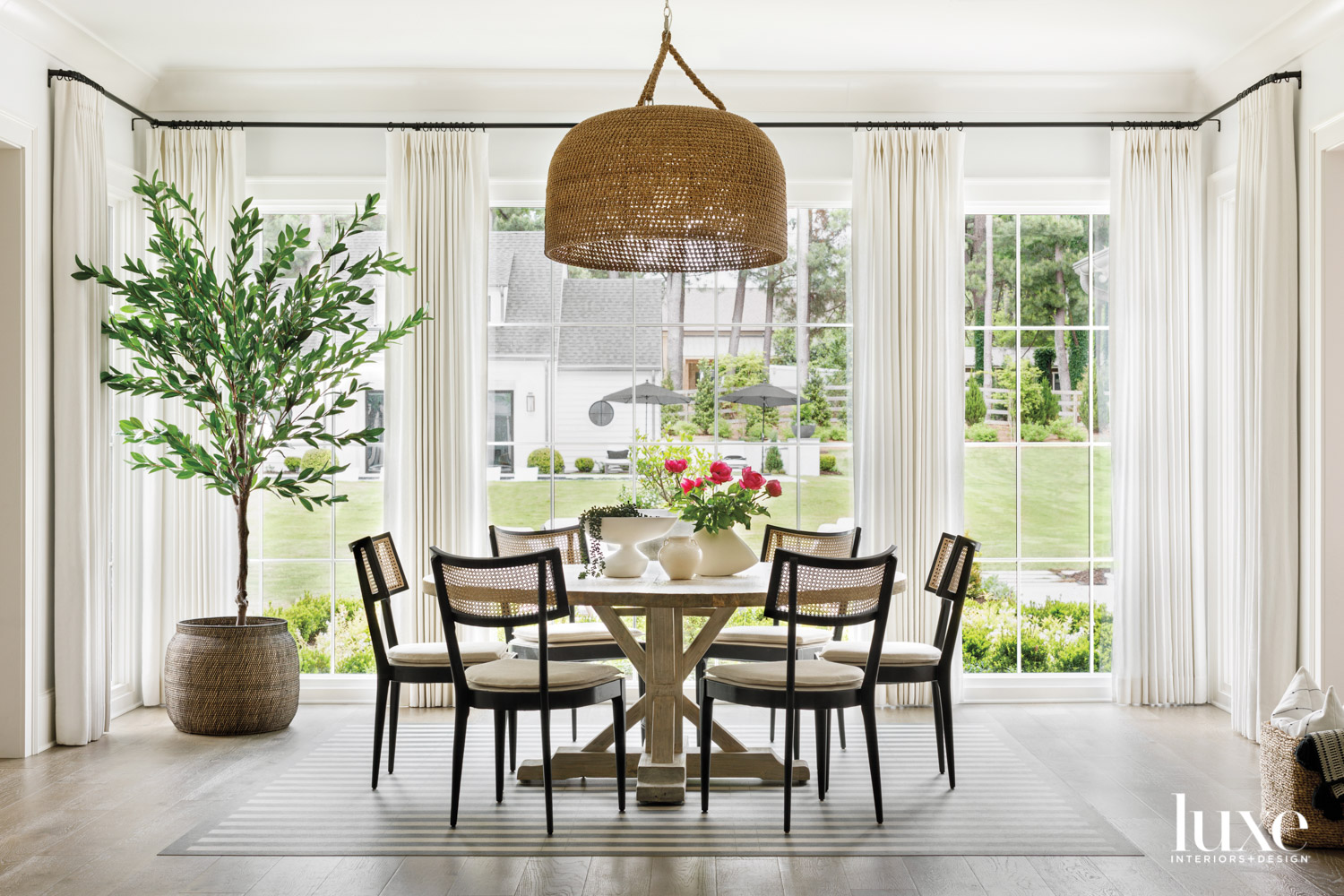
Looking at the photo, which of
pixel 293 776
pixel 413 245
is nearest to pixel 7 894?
pixel 293 776

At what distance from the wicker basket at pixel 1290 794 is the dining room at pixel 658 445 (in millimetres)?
19

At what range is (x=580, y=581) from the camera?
3.76m

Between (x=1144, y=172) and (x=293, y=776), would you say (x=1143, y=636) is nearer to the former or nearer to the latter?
(x=1144, y=172)

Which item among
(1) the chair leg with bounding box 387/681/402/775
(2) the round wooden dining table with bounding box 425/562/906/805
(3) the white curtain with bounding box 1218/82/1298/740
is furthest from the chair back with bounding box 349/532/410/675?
(3) the white curtain with bounding box 1218/82/1298/740

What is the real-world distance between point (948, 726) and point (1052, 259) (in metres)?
3.32

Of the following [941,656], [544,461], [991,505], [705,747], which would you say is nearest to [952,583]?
[941,656]

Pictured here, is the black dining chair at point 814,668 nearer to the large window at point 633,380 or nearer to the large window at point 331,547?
the large window at point 633,380

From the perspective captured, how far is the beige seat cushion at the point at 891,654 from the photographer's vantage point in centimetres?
386

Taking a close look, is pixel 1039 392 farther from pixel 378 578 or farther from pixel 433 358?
pixel 378 578

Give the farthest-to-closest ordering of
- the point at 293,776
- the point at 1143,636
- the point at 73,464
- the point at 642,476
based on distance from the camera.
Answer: the point at 642,476 → the point at 1143,636 → the point at 73,464 → the point at 293,776

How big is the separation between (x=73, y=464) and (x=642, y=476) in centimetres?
263

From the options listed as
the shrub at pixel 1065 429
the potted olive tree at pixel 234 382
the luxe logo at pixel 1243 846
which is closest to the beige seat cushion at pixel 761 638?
the luxe logo at pixel 1243 846

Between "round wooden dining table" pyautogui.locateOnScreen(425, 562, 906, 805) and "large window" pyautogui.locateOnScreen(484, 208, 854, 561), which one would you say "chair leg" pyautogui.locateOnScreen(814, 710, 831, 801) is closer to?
"round wooden dining table" pyautogui.locateOnScreen(425, 562, 906, 805)

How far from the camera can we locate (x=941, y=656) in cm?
391
